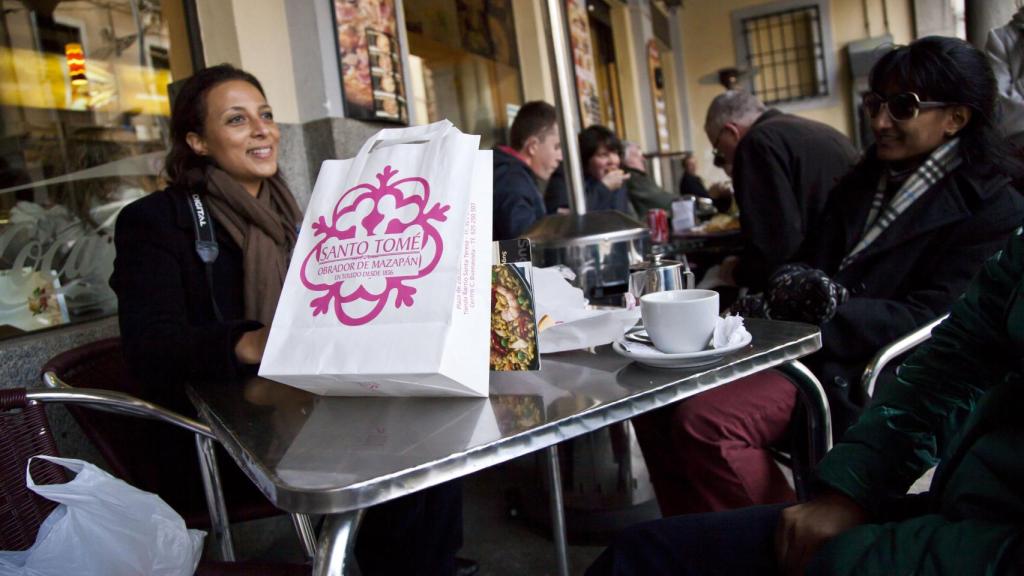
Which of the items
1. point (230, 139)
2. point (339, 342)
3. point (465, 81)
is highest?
point (465, 81)

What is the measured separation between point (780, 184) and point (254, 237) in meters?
1.79

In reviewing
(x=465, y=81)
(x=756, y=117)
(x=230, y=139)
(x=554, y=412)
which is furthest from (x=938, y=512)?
(x=465, y=81)

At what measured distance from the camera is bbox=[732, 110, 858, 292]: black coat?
2.67m

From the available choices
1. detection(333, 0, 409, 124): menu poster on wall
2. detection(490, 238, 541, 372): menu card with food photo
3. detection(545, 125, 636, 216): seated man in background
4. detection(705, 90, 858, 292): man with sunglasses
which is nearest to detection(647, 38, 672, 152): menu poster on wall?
detection(545, 125, 636, 216): seated man in background

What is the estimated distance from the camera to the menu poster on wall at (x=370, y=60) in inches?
129

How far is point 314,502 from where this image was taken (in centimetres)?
76

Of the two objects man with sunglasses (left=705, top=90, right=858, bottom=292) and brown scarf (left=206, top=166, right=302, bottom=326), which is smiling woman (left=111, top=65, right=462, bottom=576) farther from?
man with sunglasses (left=705, top=90, right=858, bottom=292)

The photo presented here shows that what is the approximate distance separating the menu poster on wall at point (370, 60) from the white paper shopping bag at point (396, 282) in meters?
2.27

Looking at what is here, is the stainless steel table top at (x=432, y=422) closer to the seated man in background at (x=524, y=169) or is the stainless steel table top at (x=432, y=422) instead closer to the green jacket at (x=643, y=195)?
the seated man in background at (x=524, y=169)

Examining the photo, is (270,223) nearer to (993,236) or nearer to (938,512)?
(938,512)

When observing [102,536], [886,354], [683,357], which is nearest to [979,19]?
[886,354]

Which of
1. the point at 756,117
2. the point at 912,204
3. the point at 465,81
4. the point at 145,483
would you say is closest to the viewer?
the point at 145,483

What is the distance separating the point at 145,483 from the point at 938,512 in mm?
1521

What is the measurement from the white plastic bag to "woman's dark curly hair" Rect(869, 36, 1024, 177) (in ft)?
6.00
